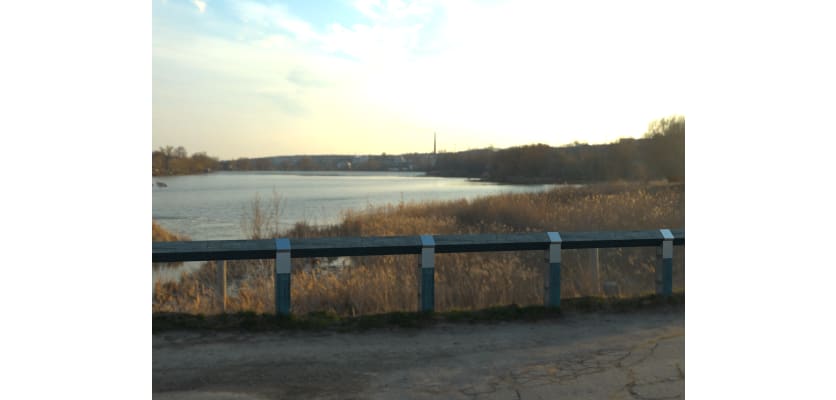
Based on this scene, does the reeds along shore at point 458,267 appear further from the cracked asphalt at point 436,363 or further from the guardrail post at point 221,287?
the cracked asphalt at point 436,363

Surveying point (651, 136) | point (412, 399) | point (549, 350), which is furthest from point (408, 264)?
point (651, 136)

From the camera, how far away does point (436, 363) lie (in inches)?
187

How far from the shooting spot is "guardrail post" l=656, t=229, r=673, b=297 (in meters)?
7.08

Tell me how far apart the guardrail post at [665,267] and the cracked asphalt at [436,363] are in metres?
1.11

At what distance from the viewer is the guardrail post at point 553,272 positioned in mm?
6582

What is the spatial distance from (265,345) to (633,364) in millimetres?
3041

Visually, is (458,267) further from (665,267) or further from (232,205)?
(232,205)

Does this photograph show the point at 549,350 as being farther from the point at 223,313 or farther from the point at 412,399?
the point at 223,313

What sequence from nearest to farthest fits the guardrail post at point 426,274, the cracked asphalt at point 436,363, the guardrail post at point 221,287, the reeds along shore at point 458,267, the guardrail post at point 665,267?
the cracked asphalt at point 436,363 < the guardrail post at point 426,274 < the guardrail post at point 221,287 < the guardrail post at point 665,267 < the reeds along shore at point 458,267

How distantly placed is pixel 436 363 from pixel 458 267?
5.66 metres

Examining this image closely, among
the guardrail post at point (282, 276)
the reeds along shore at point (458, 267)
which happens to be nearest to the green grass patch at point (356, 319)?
the guardrail post at point (282, 276)

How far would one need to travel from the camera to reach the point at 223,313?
238 inches

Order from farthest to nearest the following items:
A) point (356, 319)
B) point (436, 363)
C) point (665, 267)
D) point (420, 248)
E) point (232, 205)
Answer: point (232, 205), point (665, 267), point (420, 248), point (356, 319), point (436, 363)

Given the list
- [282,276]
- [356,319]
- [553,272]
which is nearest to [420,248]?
[356,319]
